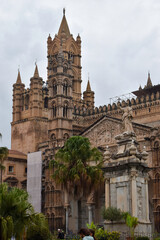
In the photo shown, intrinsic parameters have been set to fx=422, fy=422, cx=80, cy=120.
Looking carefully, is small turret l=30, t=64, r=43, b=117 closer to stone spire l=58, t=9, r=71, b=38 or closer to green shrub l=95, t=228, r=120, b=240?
stone spire l=58, t=9, r=71, b=38

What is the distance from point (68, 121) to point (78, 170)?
23923mm

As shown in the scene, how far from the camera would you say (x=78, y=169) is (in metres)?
36.9

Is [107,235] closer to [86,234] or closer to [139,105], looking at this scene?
[86,234]

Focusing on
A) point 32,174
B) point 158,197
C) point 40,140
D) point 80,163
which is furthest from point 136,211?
point 40,140

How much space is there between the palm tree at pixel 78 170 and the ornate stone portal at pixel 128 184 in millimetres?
13479

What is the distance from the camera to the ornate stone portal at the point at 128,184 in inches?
860

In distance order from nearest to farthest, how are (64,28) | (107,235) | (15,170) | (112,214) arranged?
(107,235), (112,214), (15,170), (64,28)

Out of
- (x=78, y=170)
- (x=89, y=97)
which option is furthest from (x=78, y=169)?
(x=89, y=97)

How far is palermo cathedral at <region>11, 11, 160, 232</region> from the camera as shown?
155 feet

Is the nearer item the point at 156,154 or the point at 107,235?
the point at 107,235

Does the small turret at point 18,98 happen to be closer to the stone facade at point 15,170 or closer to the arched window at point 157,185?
the stone facade at point 15,170

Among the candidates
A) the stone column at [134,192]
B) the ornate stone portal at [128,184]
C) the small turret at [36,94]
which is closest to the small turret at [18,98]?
the small turret at [36,94]

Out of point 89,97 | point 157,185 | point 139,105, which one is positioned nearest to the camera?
point 157,185

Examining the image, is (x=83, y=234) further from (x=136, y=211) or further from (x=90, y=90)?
(x=90, y=90)
